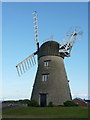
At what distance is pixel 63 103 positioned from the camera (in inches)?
1249

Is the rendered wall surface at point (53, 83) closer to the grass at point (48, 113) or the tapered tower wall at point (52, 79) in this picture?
the tapered tower wall at point (52, 79)

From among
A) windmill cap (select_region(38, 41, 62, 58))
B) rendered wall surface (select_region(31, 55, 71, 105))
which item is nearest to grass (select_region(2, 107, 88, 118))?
rendered wall surface (select_region(31, 55, 71, 105))

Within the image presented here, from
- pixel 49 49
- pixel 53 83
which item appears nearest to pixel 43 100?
pixel 53 83

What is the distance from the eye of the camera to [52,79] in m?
32.7

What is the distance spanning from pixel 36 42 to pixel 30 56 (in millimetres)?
2952

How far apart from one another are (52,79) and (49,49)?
5.30m

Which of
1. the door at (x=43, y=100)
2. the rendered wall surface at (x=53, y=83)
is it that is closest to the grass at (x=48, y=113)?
the rendered wall surface at (x=53, y=83)

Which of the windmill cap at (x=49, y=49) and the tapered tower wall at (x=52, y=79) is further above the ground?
the windmill cap at (x=49, y=49)

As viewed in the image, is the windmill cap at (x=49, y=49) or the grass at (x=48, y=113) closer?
the grass at (x=48, y=113)

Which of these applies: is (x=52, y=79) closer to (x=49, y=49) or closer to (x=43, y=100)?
(x=43, y=100)

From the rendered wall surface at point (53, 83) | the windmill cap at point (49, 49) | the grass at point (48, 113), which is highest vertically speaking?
the windmill cap at point (49, 49)

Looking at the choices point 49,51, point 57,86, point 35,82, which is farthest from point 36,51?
point 57,86

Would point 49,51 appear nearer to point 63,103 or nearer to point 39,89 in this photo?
point 39,89

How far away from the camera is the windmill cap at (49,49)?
33.9 meters
